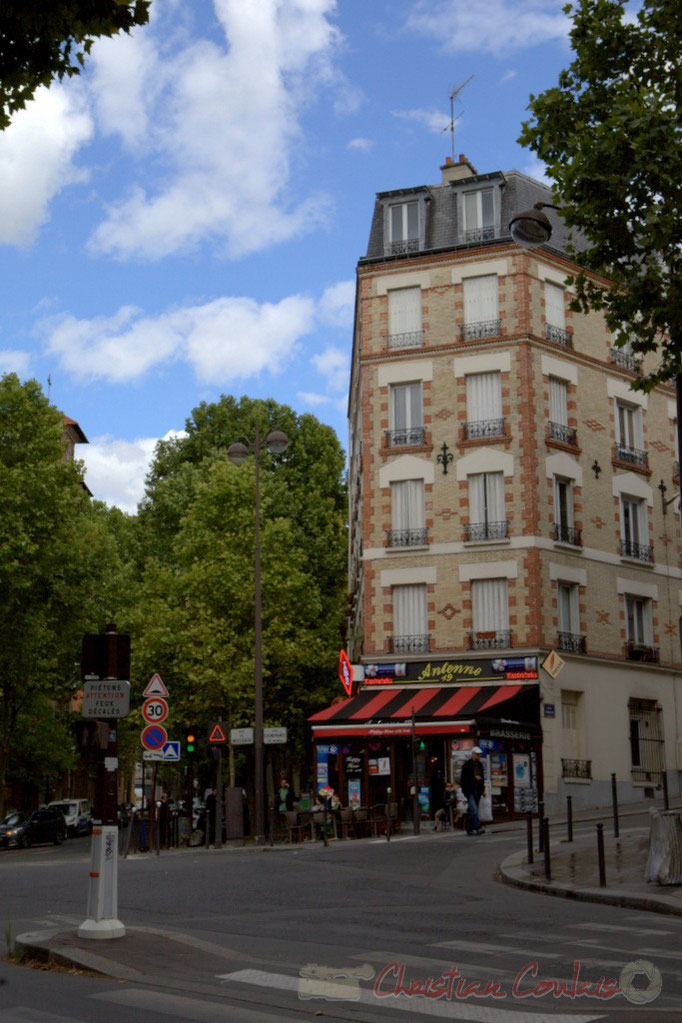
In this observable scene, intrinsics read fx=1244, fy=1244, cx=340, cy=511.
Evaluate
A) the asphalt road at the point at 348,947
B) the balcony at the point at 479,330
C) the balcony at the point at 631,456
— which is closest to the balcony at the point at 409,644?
the balcony at the point at 631,456

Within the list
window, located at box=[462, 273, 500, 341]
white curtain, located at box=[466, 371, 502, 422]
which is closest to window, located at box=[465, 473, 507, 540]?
white curtain, located at box=[466, 371, 502, 422]

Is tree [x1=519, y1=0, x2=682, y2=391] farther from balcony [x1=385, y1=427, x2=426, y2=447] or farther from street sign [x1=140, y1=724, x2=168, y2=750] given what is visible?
balcony [x1=385, y1=427, x2=426, y2=447]

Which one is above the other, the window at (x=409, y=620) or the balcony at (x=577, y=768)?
the window at (x=409, y=620)

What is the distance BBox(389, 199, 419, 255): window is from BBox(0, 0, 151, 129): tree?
31188 mm

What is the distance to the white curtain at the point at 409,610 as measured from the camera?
1420 inches

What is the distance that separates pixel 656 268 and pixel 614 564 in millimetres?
23464

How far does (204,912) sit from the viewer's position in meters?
13.0

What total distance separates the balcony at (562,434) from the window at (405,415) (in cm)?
379

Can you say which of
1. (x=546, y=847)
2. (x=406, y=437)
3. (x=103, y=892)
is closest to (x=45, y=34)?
(x=103, y=892)

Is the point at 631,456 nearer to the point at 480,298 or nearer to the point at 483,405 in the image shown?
the point at 483,405

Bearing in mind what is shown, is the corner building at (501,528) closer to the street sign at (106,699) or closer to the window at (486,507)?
the window at (486,507)

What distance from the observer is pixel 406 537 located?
120ft

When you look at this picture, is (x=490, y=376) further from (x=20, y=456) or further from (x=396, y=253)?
(x=20, y=456)

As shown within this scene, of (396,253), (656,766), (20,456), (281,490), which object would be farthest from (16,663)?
(656,766)
